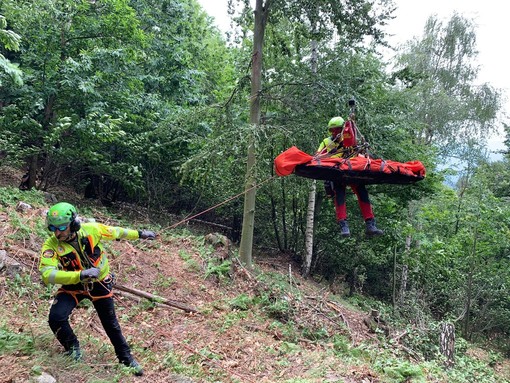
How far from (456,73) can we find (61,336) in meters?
22.8

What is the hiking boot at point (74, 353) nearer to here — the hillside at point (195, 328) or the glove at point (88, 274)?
the hillside at point (195, 328)

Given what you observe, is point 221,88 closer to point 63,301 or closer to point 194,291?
point 194,291

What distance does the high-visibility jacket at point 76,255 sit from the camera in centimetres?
381

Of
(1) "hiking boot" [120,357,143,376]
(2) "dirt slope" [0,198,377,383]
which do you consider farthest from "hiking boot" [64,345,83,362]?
(1) "hiking boot" [120,357,143,376]

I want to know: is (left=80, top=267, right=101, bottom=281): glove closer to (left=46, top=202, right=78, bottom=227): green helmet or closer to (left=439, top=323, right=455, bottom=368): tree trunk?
(left=46, top=202, right=78, bottom=227): green helmet

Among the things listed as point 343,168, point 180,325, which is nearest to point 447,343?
point 343,168

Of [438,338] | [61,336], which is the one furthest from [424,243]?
[61,336]

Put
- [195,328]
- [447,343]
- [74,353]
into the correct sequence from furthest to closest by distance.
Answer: [447,343] → [195,328] → [74,353]

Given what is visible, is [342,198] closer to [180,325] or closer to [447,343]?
[180,325]

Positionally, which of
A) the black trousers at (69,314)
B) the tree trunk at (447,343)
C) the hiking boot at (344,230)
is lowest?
the tree trunk at (447,343)

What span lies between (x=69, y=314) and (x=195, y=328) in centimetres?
261

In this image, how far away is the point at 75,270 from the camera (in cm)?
412

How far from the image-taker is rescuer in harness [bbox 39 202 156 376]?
3.81 m

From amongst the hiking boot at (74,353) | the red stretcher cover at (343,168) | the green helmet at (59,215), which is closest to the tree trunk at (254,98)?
the red stretcher cover at (343,168)
